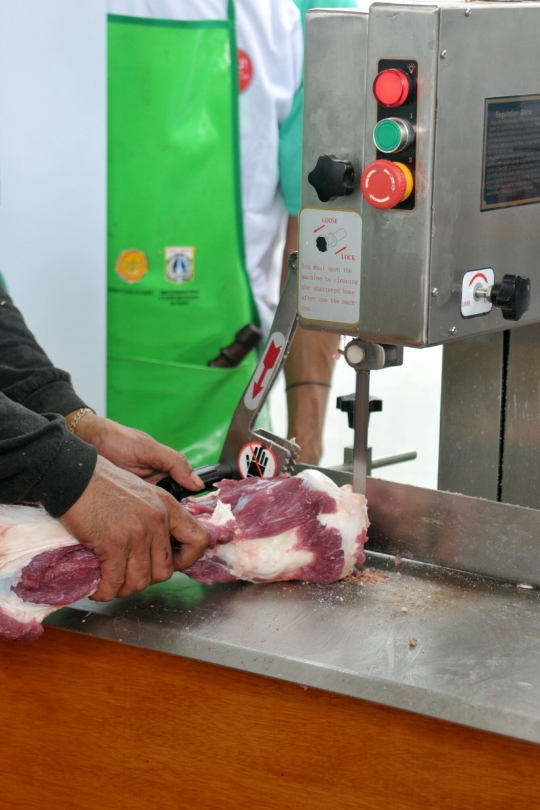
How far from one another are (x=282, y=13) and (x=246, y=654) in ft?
5.44

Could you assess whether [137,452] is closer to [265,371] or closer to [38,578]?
[265,371]

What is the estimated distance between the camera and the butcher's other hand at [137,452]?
5.84 feet

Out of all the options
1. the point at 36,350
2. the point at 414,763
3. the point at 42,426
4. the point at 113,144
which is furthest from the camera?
the point at 113,144

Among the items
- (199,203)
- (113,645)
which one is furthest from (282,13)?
(113,645)

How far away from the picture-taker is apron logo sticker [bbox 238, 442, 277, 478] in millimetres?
1756

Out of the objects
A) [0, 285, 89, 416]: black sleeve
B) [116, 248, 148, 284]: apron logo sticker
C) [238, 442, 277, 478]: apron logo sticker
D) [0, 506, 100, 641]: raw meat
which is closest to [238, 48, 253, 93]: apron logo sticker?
[116, 248, 148, 284]: apron logo sticker

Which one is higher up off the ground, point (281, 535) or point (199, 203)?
point (199, 203)

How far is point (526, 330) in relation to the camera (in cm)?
163

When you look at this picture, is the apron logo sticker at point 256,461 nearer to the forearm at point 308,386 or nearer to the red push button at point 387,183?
the red push button at point 387,183

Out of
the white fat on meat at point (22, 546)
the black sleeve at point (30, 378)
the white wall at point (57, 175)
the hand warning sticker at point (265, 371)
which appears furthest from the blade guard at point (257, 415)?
the white wall at point (57, 175)

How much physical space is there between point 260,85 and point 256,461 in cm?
108

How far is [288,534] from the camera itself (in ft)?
5.18

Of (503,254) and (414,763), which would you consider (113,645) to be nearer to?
(414,763)

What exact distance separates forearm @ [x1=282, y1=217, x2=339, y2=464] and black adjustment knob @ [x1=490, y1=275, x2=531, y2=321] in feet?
4.10
